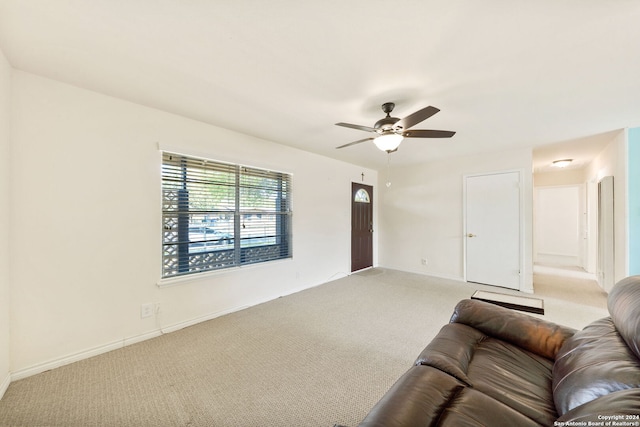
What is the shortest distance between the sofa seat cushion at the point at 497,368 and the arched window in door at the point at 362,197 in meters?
3.92

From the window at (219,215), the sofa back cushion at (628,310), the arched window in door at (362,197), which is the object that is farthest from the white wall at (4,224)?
the arched window in door at (362,197)

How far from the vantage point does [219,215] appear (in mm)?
3094

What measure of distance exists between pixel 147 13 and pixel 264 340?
2.71m

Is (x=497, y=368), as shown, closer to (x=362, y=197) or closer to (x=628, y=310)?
(x=628, y=310)

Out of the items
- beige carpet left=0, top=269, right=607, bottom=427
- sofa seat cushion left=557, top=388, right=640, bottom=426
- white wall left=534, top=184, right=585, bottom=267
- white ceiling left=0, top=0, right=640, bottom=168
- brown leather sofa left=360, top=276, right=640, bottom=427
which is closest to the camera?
sofa seat cushion left=557, top=388, right=640, bottom=426

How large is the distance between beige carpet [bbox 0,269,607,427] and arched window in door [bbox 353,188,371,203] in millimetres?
2599

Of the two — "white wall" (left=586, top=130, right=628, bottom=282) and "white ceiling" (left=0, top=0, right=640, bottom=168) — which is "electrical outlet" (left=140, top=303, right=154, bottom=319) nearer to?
"white ceiling" (left=0, top=0, right=640, bottom=168)

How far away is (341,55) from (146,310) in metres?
3.00

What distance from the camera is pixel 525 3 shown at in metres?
1.30

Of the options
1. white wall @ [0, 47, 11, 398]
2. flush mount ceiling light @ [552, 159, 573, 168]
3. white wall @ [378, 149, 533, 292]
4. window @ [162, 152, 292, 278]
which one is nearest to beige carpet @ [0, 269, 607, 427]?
white wall @ [0, 47, 11, 398]

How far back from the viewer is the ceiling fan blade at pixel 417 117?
1.92m

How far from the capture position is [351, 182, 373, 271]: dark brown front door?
17.3 feet

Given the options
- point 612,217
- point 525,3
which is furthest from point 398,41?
point 612,217

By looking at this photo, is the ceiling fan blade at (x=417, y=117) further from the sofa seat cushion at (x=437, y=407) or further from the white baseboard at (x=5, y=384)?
the white baseboard at (x=5, y=384)
